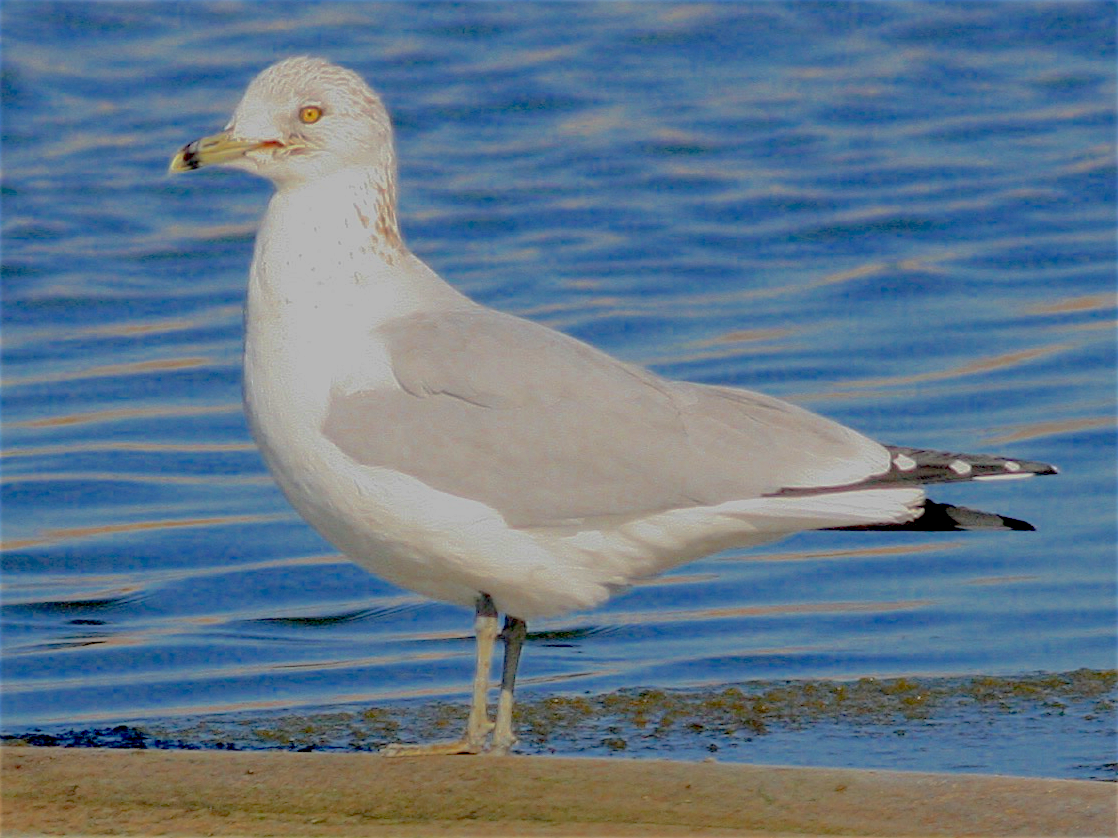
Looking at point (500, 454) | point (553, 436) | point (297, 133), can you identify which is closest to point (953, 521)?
point (553, 436)

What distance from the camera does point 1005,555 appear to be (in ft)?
26.0

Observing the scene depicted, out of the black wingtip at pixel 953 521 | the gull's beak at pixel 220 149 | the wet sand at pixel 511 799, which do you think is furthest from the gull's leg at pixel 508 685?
the gull's beak at pixel 220 149

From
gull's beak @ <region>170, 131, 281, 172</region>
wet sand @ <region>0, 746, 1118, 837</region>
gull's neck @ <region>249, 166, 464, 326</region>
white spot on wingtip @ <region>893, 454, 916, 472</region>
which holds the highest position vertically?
gull's beak @ <region>170, 131, 281, 172</region>

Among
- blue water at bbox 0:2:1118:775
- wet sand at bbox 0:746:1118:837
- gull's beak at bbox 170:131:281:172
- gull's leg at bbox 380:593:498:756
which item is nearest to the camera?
wet sand at bbox 0:746:1118:837

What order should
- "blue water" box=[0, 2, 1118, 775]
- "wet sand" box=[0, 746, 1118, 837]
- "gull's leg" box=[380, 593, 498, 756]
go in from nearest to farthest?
1. "wet sand" box=[0, 746, 1118, 837]
2. "gull's leg" box=[380, 593, 498, 756]
3. "blue water" box=[0, 2, 1118, 775]

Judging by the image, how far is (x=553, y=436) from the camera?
500 cm

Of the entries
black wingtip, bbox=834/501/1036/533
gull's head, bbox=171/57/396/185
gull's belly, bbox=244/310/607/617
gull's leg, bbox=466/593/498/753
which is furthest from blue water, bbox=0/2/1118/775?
gull's head, bbox=171/57/396/185

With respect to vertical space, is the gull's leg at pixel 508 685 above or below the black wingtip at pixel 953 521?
below

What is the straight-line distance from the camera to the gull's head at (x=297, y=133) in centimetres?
530

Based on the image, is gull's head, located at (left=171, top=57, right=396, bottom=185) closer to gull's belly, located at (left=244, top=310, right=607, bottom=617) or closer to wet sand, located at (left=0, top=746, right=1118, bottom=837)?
gull's belly, located at (left=244, top=310, right=607, bottom=617)

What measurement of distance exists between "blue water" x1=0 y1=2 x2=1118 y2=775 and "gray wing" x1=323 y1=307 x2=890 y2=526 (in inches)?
36.7

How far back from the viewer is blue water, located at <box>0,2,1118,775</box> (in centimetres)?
705

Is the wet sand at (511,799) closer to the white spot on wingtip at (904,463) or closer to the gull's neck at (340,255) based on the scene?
the white spot on wingtip at (904,463)

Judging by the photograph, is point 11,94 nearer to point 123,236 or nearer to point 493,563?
point 123,236
